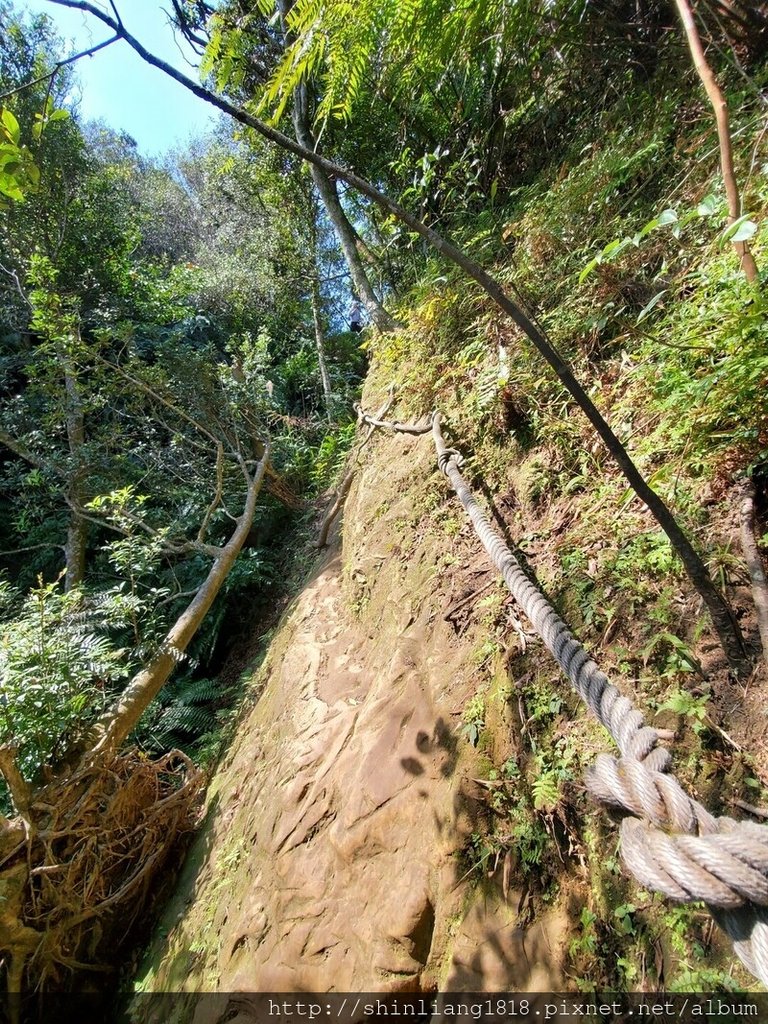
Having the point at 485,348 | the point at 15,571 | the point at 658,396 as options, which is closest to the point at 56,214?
the point at 15,571

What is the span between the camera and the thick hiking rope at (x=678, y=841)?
703 mm

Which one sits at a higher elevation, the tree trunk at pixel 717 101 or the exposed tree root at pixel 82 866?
the tree trunk at pixel 717 101

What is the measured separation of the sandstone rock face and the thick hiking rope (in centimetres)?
85

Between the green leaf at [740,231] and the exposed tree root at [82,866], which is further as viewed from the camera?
the exposed tree root at [82,866]

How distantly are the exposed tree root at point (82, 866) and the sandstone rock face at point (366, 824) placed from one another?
1.38ft

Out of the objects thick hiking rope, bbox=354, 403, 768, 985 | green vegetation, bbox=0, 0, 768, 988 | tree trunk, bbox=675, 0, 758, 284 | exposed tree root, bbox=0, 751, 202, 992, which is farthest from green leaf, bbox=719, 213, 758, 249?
exposed tree root, bbox=0, 751, 202, 992

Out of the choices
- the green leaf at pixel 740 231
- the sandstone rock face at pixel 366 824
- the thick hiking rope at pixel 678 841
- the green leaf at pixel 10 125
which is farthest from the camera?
the sandstone rock face at pixel 366 824

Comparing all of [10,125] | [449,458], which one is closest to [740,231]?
[10,125]

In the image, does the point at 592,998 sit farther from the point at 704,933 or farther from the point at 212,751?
the point at 212,751

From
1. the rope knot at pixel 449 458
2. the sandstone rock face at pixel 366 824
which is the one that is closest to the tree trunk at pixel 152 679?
the sandstone rock face at pixel 366 824

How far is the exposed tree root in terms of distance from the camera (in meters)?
2.79

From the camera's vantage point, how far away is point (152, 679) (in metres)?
4.03

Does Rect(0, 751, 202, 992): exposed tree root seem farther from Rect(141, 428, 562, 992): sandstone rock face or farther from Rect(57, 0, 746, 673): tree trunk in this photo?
Rect(57, 0, 746, 673): tree trunk

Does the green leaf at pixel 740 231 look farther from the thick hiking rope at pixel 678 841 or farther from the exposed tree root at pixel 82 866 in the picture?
the exposed tree root at pixel 82 866
